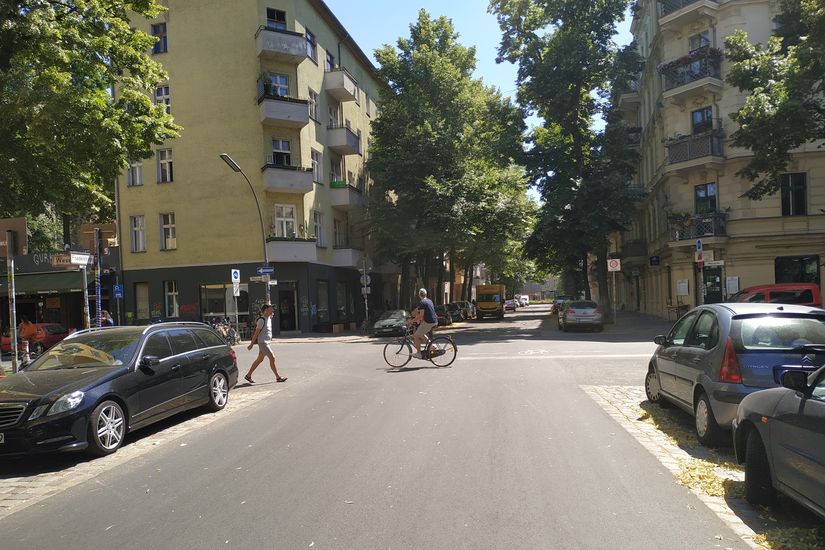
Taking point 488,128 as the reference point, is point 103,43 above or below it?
below

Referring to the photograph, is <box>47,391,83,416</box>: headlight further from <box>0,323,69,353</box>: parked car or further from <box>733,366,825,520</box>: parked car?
<box>0,323,69,353</box>: parked car

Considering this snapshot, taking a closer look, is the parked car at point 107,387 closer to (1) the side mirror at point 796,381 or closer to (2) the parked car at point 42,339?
(1) the side mirror at point 796,381

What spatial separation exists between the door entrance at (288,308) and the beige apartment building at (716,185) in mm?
18232

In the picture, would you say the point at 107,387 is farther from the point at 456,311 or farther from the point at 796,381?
the point at 456,311

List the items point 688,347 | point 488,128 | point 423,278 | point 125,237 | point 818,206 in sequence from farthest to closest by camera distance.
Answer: point 423,278
point 488,128
point 125,237
point 818,206
point 688,347

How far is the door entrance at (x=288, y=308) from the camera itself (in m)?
31.9

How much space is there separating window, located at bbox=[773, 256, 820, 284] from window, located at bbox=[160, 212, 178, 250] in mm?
29579

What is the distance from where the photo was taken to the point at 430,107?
37.0 m

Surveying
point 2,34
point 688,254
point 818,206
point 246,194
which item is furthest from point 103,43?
point 818,206

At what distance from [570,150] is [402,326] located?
42.4 ft

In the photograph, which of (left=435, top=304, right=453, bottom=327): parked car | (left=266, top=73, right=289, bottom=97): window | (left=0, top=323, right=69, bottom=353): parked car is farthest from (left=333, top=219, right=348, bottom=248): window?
(left=0, top=323, right=69, bottom=353): parked car

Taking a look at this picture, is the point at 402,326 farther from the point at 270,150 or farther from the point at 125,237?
the point at 125,237

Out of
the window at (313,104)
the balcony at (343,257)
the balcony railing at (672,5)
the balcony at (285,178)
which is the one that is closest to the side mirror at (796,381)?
the balcony at (285,178)

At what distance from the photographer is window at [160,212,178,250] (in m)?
32.9
